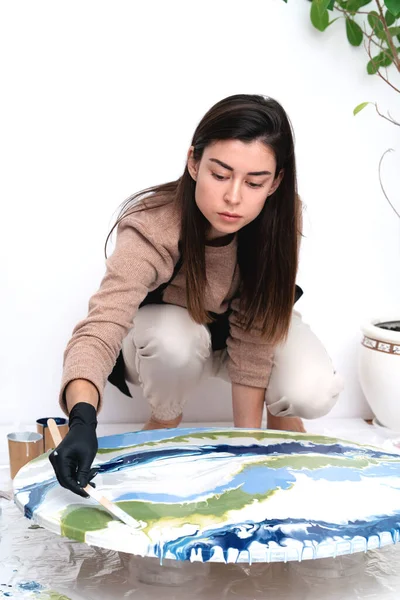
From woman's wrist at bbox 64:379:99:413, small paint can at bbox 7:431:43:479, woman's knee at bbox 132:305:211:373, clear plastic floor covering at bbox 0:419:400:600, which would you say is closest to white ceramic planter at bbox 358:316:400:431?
woman's knee at bbox 132:305:211:373

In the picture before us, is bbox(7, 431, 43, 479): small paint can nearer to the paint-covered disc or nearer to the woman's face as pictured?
the paint-covered disc

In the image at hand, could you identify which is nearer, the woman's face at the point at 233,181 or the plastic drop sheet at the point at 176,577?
the plastic drop sheet at the point at 176,577

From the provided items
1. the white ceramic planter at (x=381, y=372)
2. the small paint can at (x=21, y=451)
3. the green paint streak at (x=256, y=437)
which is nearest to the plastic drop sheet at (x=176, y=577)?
the green paint streak at (x=256, y=437)

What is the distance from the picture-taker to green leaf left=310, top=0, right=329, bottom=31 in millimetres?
2232

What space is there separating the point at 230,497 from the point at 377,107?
151 centimetres

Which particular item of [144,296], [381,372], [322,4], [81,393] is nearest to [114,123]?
[322,4]

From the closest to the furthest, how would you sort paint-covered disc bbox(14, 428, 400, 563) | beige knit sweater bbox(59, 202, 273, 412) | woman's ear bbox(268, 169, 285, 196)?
paint-covered disc bbox(14, 428, 400, 563)
beige knit sweater bbox(59, 202, 273, 412)
woman's ear bbox(268, 169, 285, 196)

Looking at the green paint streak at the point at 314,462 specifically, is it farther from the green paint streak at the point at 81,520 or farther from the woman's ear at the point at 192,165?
the woman's ear at the point at 192,165

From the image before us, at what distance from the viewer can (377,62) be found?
2326mm

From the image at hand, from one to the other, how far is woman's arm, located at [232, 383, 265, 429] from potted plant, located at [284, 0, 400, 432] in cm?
48

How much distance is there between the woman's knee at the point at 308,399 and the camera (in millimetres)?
1876

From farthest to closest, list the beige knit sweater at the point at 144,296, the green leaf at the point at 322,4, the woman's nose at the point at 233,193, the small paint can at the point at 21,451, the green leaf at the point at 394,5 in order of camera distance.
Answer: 1. the green leaf at the point at 322,4
2. the green leaf at the point at 394,5
3. the small paint can at the point at 21,451
4. the woman's nose at the point at 233,193
5. the beige knit sweater at the point at 144,296

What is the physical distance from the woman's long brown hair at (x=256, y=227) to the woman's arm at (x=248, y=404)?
0.47ft

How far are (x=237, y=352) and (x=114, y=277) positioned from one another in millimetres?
482
